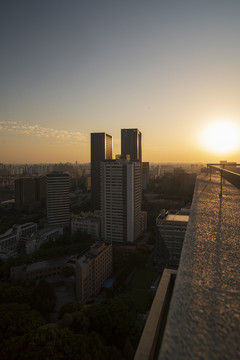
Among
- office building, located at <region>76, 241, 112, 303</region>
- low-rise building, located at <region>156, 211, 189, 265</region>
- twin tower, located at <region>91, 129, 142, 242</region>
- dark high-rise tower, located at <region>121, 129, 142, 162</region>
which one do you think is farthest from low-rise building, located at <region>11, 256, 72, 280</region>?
dark high-rise tower, located at <region>121, 129, 142, 162</region>

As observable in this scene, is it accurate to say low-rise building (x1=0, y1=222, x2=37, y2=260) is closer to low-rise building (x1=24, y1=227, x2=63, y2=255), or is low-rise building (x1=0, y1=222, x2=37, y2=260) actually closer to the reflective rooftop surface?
low-rise building (x1=24, y1=227, x2=63, y2=255)

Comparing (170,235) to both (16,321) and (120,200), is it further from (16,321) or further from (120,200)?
(16,321)

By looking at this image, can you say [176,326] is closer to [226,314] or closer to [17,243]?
[226,314]

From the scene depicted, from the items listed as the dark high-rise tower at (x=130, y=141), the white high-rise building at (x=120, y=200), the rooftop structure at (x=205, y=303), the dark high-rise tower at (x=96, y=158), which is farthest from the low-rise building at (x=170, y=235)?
the dark high-rise tower at (x=130, y=141)

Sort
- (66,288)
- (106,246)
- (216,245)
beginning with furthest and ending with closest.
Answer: (106,246), (66,288), (216,245)

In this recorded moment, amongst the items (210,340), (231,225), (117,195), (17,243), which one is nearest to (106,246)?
(117,195)

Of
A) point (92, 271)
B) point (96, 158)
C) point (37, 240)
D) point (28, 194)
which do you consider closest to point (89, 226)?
point (37, 240)
